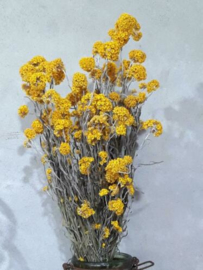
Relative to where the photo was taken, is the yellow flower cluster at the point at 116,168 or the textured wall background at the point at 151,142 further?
the textured wall background at the point at 151,142

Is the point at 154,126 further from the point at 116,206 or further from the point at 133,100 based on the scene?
the point at 116,206

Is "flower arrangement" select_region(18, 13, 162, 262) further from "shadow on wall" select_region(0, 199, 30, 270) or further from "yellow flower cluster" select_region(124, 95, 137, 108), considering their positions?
"shadow on wall" select_region(0, 199, 30, 270)

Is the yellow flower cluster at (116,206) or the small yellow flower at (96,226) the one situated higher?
the yellow flower cluster at (116,206)

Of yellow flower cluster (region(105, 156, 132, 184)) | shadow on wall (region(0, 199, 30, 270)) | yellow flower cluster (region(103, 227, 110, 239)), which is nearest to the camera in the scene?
yellow flower cluster (region(105, 156, 132, 184))

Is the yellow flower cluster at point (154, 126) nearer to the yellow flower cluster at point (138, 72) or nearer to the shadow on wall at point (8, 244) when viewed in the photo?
the yellow flower cluster at point (138, 72)

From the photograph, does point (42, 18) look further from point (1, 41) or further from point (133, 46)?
point (133, 46)

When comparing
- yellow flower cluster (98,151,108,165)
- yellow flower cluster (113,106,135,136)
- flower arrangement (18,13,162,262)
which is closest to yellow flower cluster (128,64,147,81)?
flower arrangement (18,13,162,262)

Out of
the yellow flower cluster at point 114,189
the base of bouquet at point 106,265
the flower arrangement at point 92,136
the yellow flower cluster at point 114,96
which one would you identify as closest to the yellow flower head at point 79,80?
the flower arrangement at point 92,136

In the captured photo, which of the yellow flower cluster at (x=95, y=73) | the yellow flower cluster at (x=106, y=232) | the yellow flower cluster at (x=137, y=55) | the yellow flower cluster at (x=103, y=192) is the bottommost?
the yellow flower cluster at (x=106, y=232)
